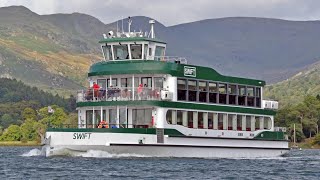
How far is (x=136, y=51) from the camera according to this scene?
60219 mm

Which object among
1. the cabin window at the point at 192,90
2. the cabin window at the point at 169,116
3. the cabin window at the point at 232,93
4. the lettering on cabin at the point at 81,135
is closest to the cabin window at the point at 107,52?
the cabin window at the point at 192,90

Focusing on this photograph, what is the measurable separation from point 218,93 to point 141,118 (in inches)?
247

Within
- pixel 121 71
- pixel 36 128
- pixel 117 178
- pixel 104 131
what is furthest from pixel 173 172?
pixel 36 128

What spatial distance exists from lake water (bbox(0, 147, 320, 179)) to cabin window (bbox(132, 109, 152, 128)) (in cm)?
308

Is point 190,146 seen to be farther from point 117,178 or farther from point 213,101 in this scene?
point 117,178

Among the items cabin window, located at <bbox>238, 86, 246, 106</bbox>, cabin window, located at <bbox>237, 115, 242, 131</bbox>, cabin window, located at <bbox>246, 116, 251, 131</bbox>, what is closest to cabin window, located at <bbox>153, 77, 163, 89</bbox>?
cabin window, located at <bbox>238, 86, 246, 106</bbox>

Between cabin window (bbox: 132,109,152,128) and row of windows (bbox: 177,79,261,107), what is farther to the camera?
row of windows (bbox: 177,79,261,107)

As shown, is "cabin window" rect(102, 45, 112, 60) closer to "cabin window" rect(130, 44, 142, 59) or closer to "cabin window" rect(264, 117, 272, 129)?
"cabin window" rect(130, 44, 142, 59)

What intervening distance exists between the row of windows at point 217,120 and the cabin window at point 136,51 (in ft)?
15.7

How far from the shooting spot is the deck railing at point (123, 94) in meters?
57.9

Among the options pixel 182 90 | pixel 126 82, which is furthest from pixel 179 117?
pixel 126 82

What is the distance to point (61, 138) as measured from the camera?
185 ft

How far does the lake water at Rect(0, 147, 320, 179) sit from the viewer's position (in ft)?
146

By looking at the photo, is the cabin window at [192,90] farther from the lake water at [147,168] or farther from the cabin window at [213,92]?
the lake water at [147,168]
